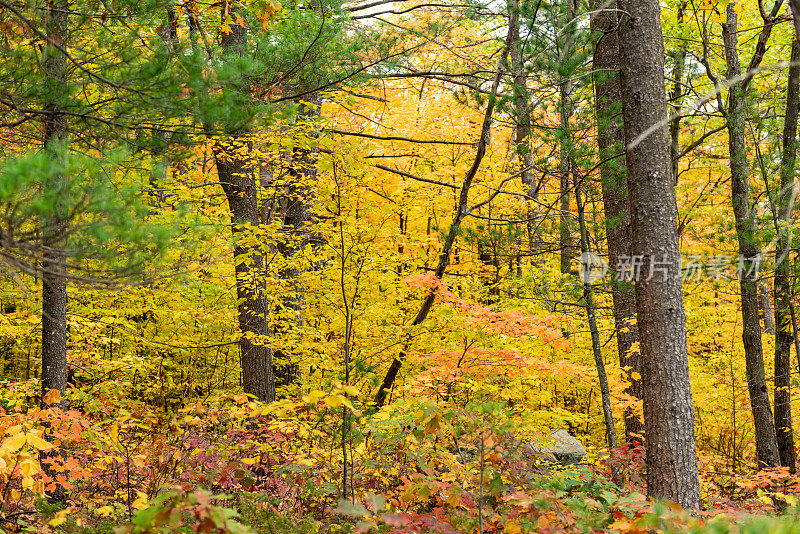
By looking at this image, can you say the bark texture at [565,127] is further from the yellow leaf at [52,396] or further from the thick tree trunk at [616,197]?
the yellow leaf at [52,396]

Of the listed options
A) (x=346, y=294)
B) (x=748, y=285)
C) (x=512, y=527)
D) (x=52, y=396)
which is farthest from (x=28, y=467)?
(x=748, y=285)

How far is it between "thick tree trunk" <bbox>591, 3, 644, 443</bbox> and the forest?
0.04 metres

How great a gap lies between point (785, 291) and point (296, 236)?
636cm

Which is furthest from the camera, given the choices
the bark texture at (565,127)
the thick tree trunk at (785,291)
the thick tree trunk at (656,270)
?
the thick tree trunk at (785,291)

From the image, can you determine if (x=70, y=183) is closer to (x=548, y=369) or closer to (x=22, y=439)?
(x=22, y=439)

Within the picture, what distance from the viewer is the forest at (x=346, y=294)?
302cm

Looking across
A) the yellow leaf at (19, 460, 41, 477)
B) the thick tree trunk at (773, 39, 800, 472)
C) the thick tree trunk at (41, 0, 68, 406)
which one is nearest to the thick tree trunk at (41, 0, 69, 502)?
the thick tree trunk at (41, 0, 68, 406)

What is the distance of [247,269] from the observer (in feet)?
24.5

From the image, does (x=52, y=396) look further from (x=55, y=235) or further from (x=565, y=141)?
(x=565, y=141)

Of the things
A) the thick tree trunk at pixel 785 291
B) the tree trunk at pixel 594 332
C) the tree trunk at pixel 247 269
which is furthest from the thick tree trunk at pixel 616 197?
the tree trunk at pixel 247 269

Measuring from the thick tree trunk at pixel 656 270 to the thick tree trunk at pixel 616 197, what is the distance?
104 centimetres

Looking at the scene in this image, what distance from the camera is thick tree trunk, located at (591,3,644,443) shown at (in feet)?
18.7

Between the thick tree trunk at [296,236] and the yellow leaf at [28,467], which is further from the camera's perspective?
the thick tree trunk at [296,236]

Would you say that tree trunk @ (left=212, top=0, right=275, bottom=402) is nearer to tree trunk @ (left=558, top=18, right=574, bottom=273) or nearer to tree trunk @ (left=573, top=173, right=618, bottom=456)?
tree trunk @ (left=558, top=18, right=574, bottom=273)
